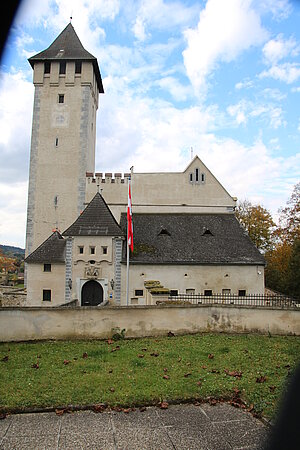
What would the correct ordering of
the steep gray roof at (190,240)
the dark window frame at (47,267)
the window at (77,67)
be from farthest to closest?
the window at (77,67) < the dark window frame at (47,267) < the steep gray roof at (190,240)

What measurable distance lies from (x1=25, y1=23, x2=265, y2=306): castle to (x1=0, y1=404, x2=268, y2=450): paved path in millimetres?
15247

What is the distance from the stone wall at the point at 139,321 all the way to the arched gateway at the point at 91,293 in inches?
400

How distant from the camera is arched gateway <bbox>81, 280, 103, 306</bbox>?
2298 cm

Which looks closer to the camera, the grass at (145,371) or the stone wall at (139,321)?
the grass at (145,371)

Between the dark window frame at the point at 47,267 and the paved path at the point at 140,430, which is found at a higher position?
the dark window frame at the point at 47,267

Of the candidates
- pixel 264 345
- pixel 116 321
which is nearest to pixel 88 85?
pixel 116 321

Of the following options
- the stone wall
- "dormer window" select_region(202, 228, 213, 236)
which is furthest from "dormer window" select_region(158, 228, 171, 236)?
the stone wall

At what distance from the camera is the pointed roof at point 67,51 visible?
3219cm

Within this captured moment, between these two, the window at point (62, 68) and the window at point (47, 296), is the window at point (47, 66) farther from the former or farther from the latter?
the window at point (47, 296)

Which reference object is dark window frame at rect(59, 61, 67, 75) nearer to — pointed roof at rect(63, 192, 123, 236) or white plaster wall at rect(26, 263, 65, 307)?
pointed roof at rect(63, 192, 123, 236)

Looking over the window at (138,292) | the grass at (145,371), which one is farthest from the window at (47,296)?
the grass at (145,371)

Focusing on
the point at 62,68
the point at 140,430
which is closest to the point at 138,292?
the point at 140,430

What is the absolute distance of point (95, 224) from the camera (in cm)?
2388

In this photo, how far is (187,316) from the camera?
44.6 ft
